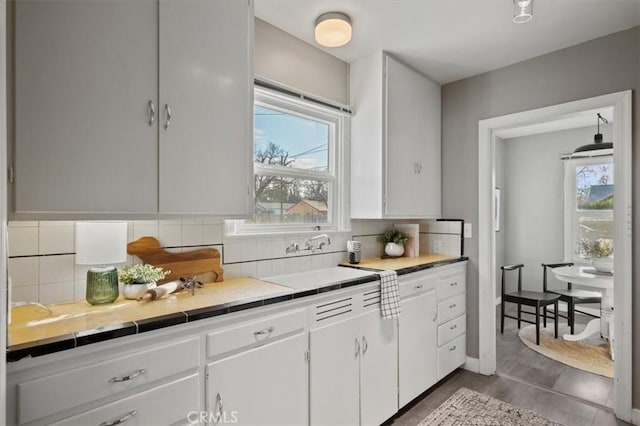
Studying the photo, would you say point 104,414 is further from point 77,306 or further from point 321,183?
point 321,183

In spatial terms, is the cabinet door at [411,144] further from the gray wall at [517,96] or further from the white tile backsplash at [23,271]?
the white tile backsplash at [23,271]

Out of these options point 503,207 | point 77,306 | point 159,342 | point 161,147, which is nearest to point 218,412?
point 159,342

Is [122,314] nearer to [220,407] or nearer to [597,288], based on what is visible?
[220,407]

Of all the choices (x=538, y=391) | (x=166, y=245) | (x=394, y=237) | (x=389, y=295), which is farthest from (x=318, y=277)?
(x=538, y=391)

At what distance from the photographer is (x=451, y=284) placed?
Result: 9.23 feet

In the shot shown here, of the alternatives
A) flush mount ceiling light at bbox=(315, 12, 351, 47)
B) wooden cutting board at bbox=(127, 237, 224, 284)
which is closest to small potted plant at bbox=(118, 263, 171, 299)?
wooden cutting board at bbox=(127, 237, 224, 284)

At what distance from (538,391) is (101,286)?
3049mm

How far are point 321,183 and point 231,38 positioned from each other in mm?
1237

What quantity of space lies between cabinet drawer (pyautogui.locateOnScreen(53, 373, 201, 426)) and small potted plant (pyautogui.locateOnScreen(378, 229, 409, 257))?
1.94 m

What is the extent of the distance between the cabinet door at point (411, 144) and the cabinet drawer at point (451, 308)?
745 mm

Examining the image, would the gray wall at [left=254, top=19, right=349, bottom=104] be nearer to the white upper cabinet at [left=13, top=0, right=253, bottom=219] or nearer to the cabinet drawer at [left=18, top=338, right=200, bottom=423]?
the white upper cabinet at [left=13, top=0, right=253, bottom=219]

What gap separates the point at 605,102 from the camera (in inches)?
91.0

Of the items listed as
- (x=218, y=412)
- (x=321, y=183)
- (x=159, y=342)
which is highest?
(x=321, y=183)

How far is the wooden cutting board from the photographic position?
1.67m
